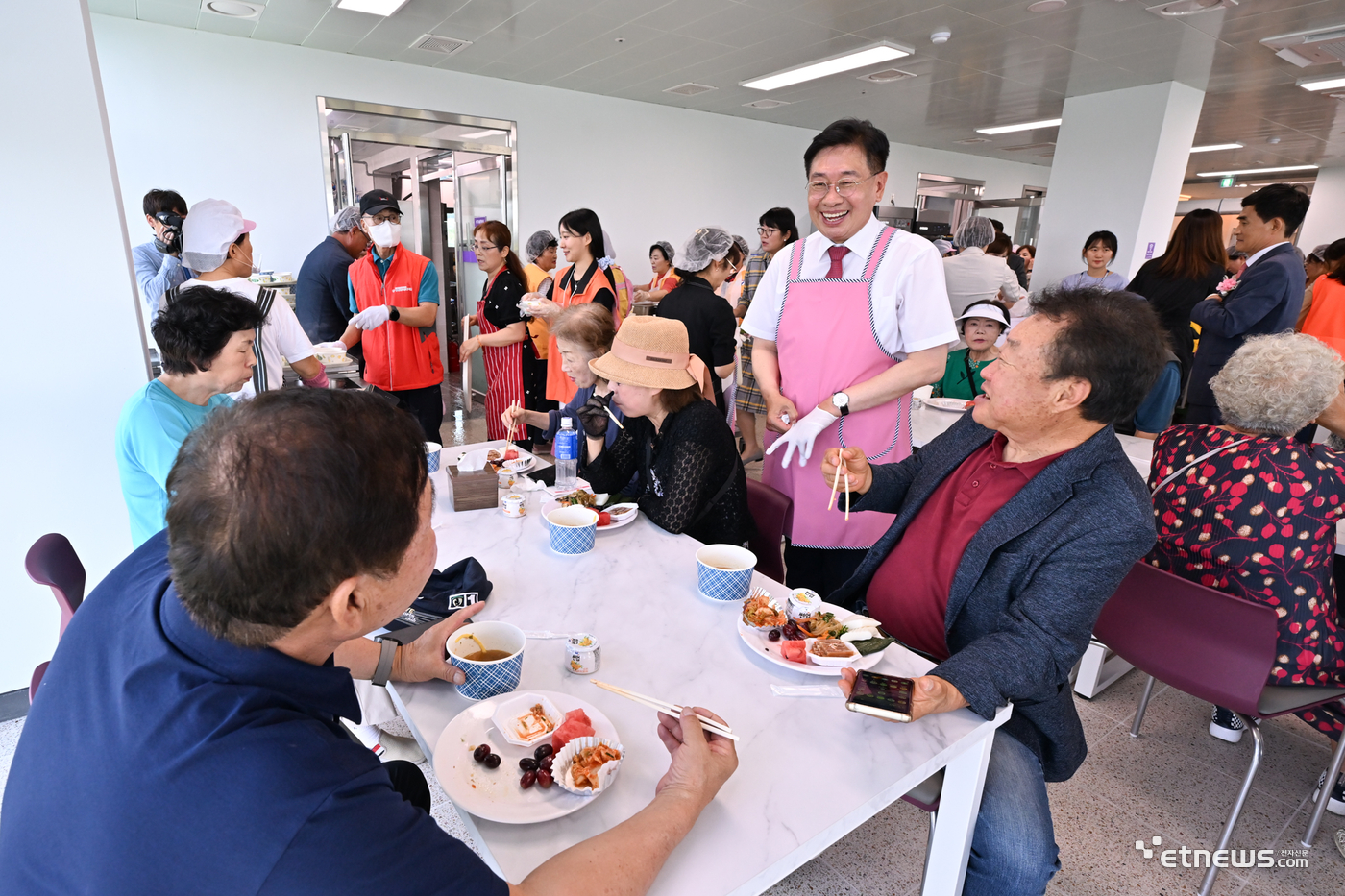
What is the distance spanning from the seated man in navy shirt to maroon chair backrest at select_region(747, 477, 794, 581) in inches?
54.3

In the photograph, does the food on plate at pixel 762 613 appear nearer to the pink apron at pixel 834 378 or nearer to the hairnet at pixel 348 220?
the pink apron at pixel 834 378

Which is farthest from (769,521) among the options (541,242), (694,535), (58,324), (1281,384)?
(541,242)

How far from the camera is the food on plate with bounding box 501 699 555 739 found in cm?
101

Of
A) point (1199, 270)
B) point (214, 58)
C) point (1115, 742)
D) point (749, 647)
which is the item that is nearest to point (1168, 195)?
point (1199, 270)

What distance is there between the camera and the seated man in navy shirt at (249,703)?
1.93ft

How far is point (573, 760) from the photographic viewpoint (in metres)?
0.98

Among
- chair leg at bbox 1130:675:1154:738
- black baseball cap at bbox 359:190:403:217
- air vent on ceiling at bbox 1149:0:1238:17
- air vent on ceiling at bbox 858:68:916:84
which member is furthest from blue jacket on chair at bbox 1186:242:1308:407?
black baseball cap at bbox 359:190:403:217

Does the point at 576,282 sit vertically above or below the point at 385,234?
below

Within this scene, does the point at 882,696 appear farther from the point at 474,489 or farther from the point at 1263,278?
the point at 1263,278

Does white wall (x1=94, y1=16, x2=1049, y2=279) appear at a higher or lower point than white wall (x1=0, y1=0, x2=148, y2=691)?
higher

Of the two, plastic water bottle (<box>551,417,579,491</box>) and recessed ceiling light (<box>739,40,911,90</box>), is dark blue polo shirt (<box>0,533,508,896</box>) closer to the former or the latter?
plastic water bottle (<box>551,417,579,491</box>)

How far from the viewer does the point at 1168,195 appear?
6.32 m

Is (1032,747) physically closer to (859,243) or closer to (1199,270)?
(859,243)

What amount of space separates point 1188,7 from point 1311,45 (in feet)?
4.65
